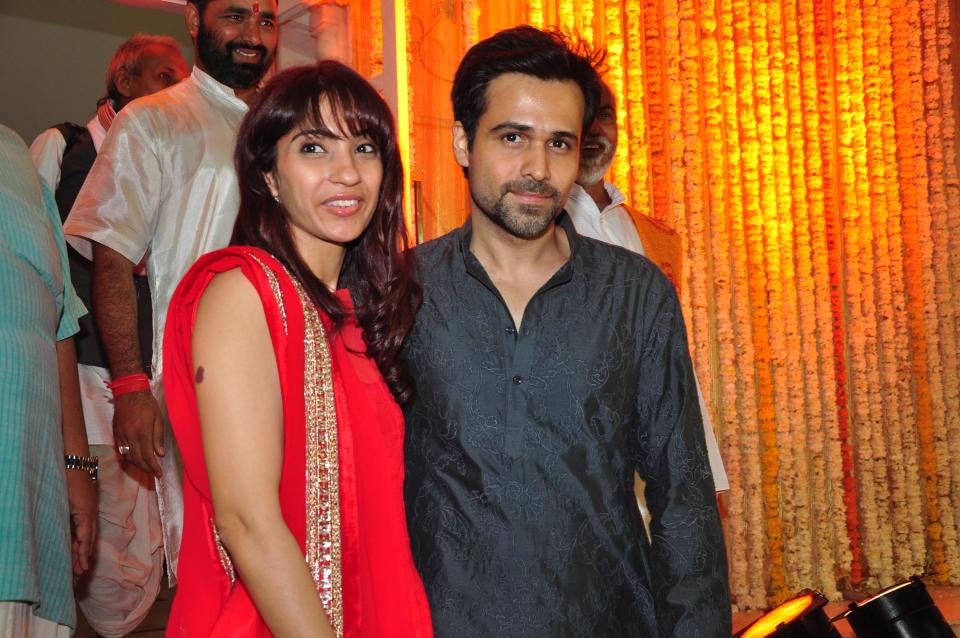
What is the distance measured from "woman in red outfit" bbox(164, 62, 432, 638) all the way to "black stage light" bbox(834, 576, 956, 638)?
7.28 feet

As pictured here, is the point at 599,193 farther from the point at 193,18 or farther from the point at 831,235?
the point at 831,235

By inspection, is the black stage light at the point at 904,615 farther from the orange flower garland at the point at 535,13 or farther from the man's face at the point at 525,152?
the orange flower garland at the point at 535,13

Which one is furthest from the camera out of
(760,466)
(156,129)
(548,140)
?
(760,466)

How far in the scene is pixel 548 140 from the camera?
2107 millimetres

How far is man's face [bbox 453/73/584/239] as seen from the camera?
2074 mm

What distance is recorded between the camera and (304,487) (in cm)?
164

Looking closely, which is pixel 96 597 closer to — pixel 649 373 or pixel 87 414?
pixel 87 414

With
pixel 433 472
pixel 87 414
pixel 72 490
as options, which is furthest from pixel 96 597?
pixel 433 472

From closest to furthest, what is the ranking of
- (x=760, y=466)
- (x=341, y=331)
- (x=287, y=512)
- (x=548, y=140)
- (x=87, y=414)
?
(x=287, y=512) < (x=341, y=331) < (x=548, y=140) < (x=87, y=414) < (x=760, y=466)

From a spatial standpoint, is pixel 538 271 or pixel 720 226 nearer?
pixel 538 271

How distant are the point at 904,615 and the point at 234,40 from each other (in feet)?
9.22

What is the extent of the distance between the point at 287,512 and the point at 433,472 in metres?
0.39

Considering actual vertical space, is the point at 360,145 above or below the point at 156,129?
below

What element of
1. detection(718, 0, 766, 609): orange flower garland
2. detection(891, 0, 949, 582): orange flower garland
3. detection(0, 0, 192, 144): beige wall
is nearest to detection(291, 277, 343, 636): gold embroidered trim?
detection(718, 0, 766, 609): orange flower garland
